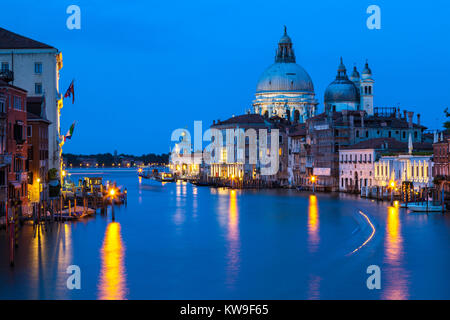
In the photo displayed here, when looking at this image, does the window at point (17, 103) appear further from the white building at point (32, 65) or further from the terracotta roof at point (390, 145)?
the terracotta roof at point (390, 145)

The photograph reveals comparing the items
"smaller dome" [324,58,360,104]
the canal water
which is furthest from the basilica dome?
the canal water

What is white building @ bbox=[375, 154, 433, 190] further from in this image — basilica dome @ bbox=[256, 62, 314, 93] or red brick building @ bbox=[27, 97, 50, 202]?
basilica dome @ bbox=[256, 62, 314, 93]

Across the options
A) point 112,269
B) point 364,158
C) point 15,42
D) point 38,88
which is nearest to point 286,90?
point 364,158

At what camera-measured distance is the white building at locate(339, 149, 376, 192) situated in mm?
63406

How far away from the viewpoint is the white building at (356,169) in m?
63.4

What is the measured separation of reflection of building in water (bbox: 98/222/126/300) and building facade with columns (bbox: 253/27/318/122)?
278 feet

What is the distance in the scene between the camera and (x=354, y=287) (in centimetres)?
2077

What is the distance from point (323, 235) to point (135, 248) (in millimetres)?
7879

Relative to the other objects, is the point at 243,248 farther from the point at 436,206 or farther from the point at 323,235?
the point at 436,206

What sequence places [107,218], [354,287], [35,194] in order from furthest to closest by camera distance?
1. [107,218]
2. [35,194]
3. [354,287]

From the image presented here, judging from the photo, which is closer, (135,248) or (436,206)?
(135,248)

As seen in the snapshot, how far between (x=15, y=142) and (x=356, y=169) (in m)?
37.6
